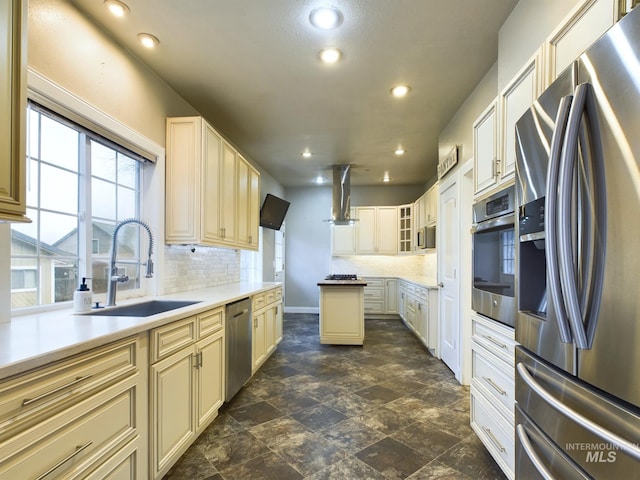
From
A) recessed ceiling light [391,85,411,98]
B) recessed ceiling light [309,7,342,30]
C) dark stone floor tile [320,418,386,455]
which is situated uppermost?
recessed ceiling light [309,7,342,30]

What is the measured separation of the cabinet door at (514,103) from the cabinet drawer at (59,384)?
208 centimetres

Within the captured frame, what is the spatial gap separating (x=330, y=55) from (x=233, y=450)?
2808 millimetres

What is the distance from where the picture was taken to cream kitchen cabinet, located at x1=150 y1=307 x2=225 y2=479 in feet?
5.49

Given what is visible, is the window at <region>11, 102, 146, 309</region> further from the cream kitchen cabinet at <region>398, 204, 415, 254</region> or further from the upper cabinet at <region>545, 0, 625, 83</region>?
the cream kitchen cabinet at <region>398, 204, 415, 254</region>

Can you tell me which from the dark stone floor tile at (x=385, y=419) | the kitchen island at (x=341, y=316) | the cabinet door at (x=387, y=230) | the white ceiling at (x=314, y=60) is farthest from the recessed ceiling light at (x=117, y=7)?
the cabinet door at (x=387, y=230)

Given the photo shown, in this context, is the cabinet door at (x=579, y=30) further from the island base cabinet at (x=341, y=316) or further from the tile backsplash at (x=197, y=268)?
the island base cabinet at (x=341, y=316)

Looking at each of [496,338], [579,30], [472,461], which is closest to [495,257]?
[496,338]

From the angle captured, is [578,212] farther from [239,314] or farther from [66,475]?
[239,314]

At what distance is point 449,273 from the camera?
139 inches

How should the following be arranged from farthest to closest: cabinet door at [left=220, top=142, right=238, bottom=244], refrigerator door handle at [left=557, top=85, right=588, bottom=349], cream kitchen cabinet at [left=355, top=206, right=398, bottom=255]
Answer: cream kitchen cabinet at [left=355, top=206, right=398, bottom=255] → cabinet door at [left=220, top=142, right=238, bottom=244] → refrigerator door handle at [left=557, top=85, right=588, bottom=349]

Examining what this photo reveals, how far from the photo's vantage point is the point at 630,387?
0.78m

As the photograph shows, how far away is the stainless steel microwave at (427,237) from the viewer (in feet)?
15.3

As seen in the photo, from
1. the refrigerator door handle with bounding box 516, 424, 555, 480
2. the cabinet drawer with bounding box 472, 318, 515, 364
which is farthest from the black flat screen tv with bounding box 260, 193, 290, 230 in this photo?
the refrigerator door handle with bounding box 516, 424, 555, 480

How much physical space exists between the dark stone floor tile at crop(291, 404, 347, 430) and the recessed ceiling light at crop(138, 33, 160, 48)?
293 cm
